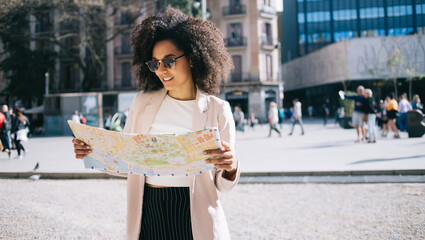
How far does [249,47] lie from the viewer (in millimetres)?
35594

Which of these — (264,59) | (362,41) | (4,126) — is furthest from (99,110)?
(362,41)

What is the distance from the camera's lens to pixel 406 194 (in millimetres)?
4781

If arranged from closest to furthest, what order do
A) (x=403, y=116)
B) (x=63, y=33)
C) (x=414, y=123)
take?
(x=414, y=123) → (x=403, y=116) → (x=63, y=33)

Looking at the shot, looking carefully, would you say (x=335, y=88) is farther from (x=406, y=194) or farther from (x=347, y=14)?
(x=406, y=194)

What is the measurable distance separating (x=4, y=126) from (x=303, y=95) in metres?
46.0

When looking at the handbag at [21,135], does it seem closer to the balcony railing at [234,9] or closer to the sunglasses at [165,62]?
the sunglasses at [165,62]

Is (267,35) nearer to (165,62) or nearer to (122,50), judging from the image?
(122,50)

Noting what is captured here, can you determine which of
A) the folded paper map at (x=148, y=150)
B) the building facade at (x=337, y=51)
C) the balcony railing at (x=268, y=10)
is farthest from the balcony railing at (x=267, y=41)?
the folded paper map at (x=148, y=150)

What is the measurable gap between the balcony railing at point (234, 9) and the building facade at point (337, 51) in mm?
10520

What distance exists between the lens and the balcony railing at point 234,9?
35281 millimetres

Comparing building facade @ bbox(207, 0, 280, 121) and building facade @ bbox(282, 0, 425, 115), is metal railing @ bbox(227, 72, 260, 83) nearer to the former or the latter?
building facade @ bbox(207, 0, 280, 121)

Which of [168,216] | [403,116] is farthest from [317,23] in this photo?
[168,216]

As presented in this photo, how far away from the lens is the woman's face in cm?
190

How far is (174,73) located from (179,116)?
0.24 m
